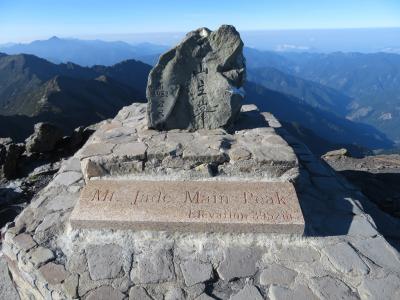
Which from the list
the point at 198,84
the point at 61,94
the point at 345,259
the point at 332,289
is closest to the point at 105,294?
the point at 332,289

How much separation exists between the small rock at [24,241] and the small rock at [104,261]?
79 cm

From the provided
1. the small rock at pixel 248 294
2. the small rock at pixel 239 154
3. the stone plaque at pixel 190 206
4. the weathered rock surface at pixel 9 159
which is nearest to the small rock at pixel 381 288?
the stone plaque at pixel 190 206

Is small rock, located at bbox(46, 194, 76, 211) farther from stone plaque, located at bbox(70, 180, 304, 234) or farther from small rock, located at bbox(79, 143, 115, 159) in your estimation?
small rock, located at bbox(79, 143, 115, 159)

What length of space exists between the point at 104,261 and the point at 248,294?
5.52 ft

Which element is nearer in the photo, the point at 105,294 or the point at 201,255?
the point at 105,294

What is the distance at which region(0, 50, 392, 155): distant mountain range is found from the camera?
43.2 m

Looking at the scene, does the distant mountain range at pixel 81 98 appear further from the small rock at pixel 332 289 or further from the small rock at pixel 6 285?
the small rock at pixel 332 289

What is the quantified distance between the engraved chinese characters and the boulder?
179 inches

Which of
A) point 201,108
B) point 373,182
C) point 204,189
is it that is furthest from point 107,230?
point 373,182

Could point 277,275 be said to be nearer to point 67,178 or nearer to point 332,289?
point 332,289

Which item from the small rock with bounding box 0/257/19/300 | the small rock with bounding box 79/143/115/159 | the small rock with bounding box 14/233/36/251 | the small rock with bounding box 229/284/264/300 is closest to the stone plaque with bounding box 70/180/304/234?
the small rock with bounding box 79/143/115/159

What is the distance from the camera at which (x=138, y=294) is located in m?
3.93

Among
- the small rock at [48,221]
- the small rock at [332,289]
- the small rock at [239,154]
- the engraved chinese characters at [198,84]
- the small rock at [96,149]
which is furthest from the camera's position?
the engraved chinese characters at [198,84]

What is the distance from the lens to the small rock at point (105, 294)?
3.89 m
